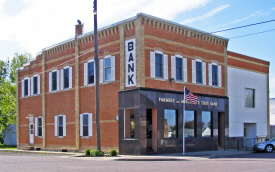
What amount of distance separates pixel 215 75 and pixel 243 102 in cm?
483

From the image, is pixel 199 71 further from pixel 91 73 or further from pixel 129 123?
pixel 91 73

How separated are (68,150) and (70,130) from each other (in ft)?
5.78

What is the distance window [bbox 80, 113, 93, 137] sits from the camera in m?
28.2

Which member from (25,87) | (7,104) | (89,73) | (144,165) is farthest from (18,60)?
(144,165)

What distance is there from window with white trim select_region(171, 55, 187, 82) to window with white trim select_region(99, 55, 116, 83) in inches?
183

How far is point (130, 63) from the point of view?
2459cm

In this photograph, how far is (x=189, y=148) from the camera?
87.7ft

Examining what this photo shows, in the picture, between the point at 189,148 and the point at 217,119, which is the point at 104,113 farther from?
the point at 217,119

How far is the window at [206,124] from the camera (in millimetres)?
28422

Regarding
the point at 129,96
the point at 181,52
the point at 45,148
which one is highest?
the point at 181,52

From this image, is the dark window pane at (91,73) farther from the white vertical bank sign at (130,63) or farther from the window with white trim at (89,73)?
the white vertical bank sign at (130,63)

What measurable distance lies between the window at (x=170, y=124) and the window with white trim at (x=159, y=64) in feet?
8.78

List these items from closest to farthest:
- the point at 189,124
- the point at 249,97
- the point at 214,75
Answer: the point at 189,124 < the point at 214,75 < the point at 249,97

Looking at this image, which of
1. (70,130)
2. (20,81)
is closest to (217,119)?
(70,130)
